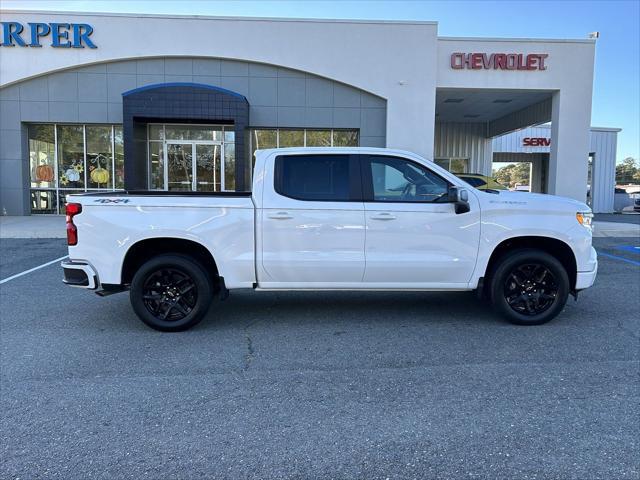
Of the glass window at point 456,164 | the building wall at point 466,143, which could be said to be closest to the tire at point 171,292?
the building wall at point 466,143

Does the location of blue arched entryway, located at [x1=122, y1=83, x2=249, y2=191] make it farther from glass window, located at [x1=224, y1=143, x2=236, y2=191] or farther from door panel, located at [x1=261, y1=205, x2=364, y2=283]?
door panel, located at [x1=261, y1=205, x2=364, y2=283]

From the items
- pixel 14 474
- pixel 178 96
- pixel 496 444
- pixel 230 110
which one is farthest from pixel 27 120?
pixel 496 444

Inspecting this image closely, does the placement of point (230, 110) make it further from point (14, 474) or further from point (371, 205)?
point (14, 474)

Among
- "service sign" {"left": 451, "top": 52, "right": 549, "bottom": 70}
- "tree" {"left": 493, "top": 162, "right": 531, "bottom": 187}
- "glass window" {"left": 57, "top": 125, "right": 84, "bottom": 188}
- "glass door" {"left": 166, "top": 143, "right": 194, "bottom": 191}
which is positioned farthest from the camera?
"tree" {"left": 493, "top": 162, "right": 531, "bottom": 187}

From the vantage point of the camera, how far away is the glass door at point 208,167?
1836 cm

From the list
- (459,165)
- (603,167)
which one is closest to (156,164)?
(459,165)

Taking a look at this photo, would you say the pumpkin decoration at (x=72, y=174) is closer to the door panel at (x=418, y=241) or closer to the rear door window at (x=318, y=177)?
the rear door window at (x=318, y=177)

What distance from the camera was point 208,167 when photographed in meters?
18.5

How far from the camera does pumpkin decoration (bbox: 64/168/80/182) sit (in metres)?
18.3

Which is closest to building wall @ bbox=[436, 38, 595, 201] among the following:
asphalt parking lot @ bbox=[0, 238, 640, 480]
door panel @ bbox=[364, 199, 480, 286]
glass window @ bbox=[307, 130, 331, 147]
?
glass window @ bbox=[307, 130, 331, 147]

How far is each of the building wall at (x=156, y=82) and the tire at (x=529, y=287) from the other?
12.8 metres

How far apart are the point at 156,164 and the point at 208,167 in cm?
196

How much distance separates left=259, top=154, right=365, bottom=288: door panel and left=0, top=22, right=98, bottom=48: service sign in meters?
14.6

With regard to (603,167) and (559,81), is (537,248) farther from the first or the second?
(603,167)
